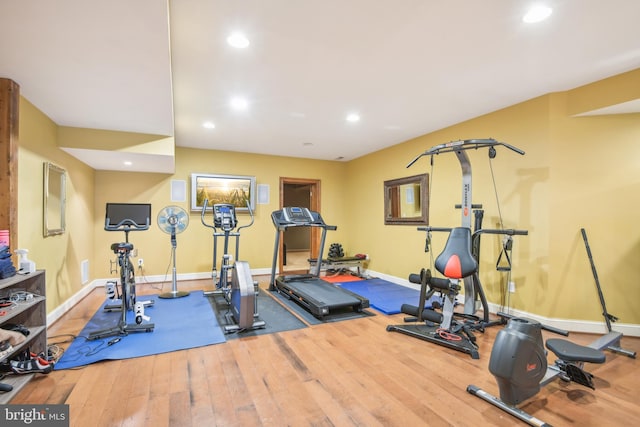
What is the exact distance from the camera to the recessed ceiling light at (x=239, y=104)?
12.3ft

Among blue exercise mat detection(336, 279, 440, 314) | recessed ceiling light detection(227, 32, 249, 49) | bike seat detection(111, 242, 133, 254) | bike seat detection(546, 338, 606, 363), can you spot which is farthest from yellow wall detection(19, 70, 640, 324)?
recessed ceiling light detection(227, 32, 249, 49)

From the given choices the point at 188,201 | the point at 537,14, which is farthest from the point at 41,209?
the point at 537,14

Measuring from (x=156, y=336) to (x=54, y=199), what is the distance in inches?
87.0

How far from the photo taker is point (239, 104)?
3.90m

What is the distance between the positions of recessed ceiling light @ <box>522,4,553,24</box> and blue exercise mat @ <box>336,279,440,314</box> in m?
3.38

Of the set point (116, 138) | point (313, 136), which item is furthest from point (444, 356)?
point (116, 138)

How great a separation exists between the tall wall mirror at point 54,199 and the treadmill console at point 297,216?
2992 mm

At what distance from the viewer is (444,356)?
112 inches

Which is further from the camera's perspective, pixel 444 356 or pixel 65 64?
pixel 444 356

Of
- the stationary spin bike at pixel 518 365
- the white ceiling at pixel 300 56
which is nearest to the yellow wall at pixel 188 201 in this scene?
the white ceiling at pixel 300 56

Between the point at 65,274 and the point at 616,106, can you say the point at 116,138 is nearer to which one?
the point at 65,274

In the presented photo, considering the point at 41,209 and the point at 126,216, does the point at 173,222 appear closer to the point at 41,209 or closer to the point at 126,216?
the point at 126,216

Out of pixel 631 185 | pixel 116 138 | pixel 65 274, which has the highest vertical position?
pixel 116 138

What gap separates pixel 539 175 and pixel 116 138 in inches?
213
